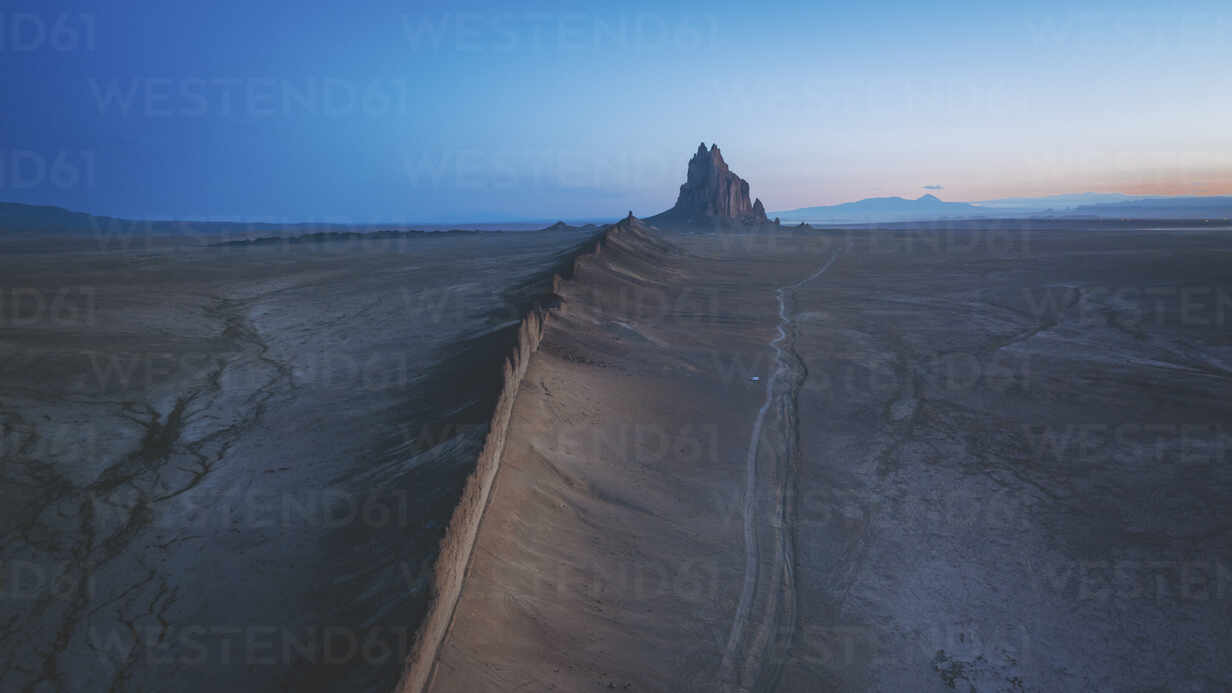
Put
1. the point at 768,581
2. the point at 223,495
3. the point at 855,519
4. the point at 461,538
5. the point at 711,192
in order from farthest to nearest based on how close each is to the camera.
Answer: the point at 711,192
the point at 855,519
the point at 223,495
the point at 768,581
the point at 461,538

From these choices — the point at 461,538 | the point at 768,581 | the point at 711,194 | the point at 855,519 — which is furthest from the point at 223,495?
the point at 711,194

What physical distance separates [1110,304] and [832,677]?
2099 cm

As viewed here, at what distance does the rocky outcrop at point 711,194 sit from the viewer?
89.4 m

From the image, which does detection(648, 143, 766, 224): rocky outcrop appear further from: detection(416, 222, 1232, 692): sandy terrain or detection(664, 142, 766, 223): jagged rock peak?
detection(416, 222, 1232, 692): sandy terrain

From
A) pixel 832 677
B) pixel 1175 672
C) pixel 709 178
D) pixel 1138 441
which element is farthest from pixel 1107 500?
pixel 709 178

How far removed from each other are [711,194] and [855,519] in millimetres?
86462

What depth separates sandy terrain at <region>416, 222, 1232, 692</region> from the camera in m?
5.10

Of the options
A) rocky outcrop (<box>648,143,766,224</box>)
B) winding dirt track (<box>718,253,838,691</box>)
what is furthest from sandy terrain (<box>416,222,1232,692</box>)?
rocky outcrop (<box>648,143,766,224</box>)

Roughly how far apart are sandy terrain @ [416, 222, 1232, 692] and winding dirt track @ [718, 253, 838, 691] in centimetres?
3

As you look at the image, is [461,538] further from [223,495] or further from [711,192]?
[711,192]

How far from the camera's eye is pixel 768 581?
20.2ft

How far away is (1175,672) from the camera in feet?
16.4

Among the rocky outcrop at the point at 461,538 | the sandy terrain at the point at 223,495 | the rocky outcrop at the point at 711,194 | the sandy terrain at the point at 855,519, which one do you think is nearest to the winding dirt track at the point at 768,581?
the sandy terrain at the point at 855,519

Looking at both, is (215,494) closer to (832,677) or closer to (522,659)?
(522,659)
